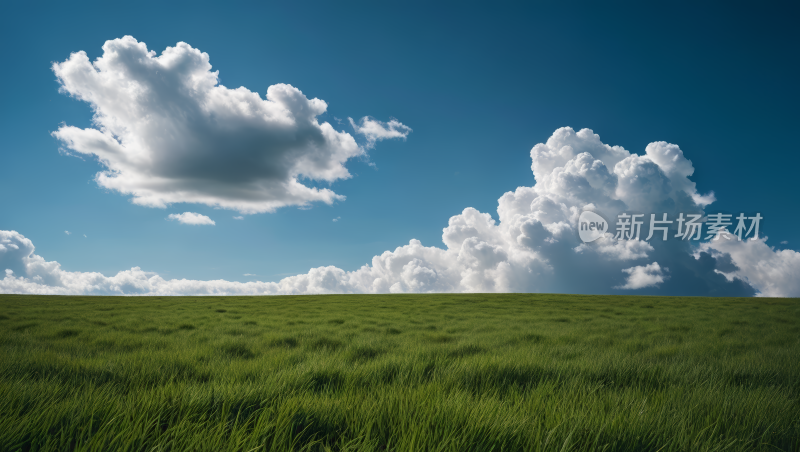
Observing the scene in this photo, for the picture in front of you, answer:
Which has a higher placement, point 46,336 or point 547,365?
point 547,365

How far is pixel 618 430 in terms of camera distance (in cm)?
194

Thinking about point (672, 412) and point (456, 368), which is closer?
point (672, 412)

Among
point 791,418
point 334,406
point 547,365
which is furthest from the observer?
point 547,365

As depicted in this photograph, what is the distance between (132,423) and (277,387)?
1150mm

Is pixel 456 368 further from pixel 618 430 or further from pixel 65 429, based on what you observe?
pixel 65 429

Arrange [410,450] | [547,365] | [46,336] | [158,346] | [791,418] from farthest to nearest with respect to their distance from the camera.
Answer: [46,336]
[158,346]
[547,365]
[791,418]
[410,450]

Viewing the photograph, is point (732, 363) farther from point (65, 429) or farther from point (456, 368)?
point (65, 429)

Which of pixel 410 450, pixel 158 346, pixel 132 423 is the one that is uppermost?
pixel 410 450


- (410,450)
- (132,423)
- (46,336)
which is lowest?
(46,336)

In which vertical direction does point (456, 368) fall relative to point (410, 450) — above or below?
below

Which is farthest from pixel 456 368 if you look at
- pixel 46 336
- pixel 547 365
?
pixel 46 336

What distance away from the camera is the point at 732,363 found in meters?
4.83

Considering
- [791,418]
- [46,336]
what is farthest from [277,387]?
[46,336]

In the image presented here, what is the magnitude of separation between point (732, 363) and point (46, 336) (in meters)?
13.6
